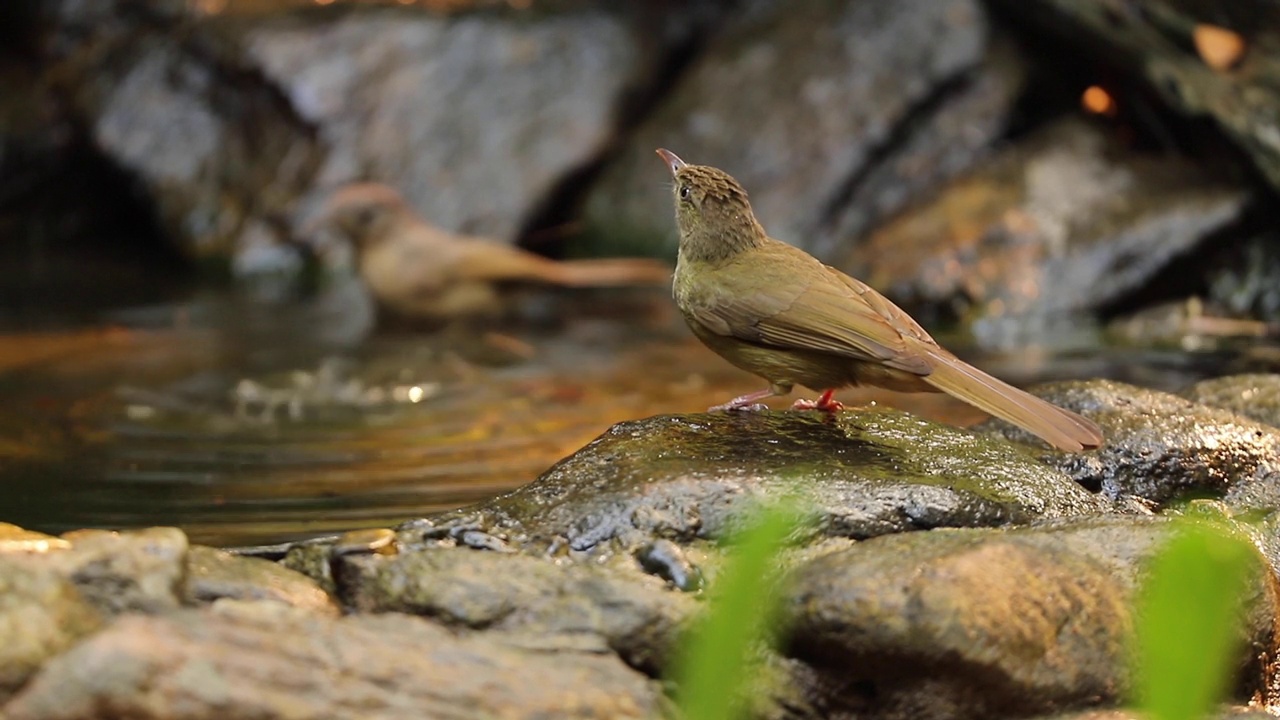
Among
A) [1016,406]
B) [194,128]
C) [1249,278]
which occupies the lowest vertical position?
[1249,278]

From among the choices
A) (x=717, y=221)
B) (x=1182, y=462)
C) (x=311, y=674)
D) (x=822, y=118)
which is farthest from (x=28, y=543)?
(x=822, y=118)

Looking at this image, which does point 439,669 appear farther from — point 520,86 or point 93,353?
point 520,86

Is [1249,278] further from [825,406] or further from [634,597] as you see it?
[634,597]

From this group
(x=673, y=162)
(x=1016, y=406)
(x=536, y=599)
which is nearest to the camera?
(x=536, y=599)

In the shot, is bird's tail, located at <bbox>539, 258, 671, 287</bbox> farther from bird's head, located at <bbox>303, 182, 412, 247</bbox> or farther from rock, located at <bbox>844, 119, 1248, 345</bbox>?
rock, located at <bbox>844, 119, 1248, 345</bbox>

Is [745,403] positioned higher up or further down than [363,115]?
further down
